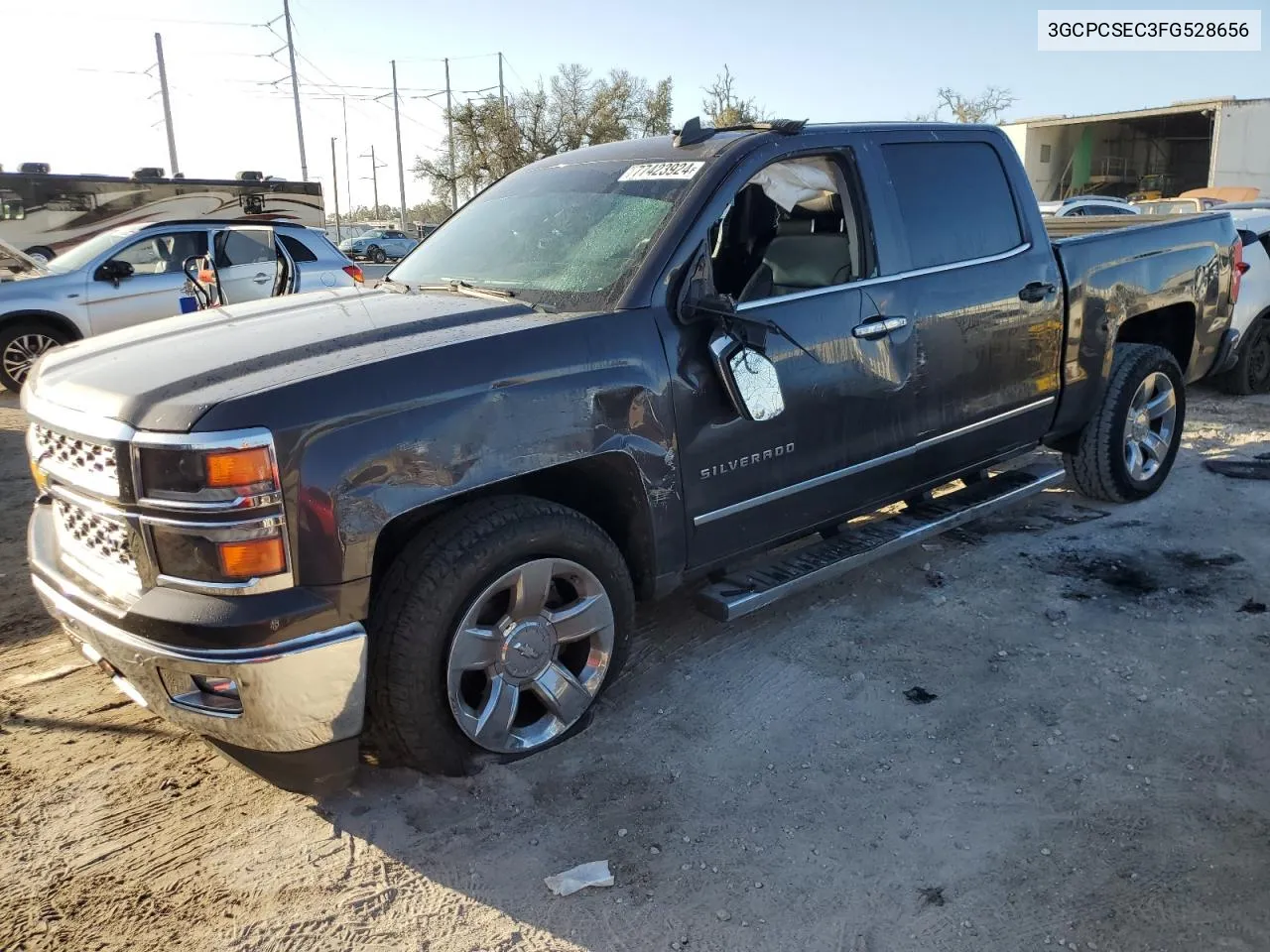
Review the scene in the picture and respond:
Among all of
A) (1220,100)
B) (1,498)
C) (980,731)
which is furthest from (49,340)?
(1220,100)

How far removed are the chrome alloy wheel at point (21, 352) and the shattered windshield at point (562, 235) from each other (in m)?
7.48

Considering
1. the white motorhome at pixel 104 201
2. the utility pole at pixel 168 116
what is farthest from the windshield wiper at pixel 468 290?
the utility pole at pixel 168 116

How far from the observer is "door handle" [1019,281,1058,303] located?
14.2 feet

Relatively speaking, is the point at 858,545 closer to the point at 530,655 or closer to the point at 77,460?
the point at 530,655

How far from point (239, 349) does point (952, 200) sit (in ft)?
9.86

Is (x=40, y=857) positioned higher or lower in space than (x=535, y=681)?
lower

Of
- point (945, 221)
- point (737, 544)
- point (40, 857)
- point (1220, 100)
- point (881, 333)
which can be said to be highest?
point (1220, 100)

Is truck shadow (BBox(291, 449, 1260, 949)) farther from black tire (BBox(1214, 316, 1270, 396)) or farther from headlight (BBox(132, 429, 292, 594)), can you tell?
black tire (BBox(1214, 316, 1270, 396))

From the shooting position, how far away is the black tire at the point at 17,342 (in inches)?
378

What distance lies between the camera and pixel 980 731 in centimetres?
324

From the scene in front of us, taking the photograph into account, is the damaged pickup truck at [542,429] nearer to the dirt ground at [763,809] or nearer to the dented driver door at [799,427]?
the dented driver door at [799,427]

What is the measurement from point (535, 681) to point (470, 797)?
40 centimetres

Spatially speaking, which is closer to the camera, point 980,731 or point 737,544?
point 980,731

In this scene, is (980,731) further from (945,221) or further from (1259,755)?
(945,221)
